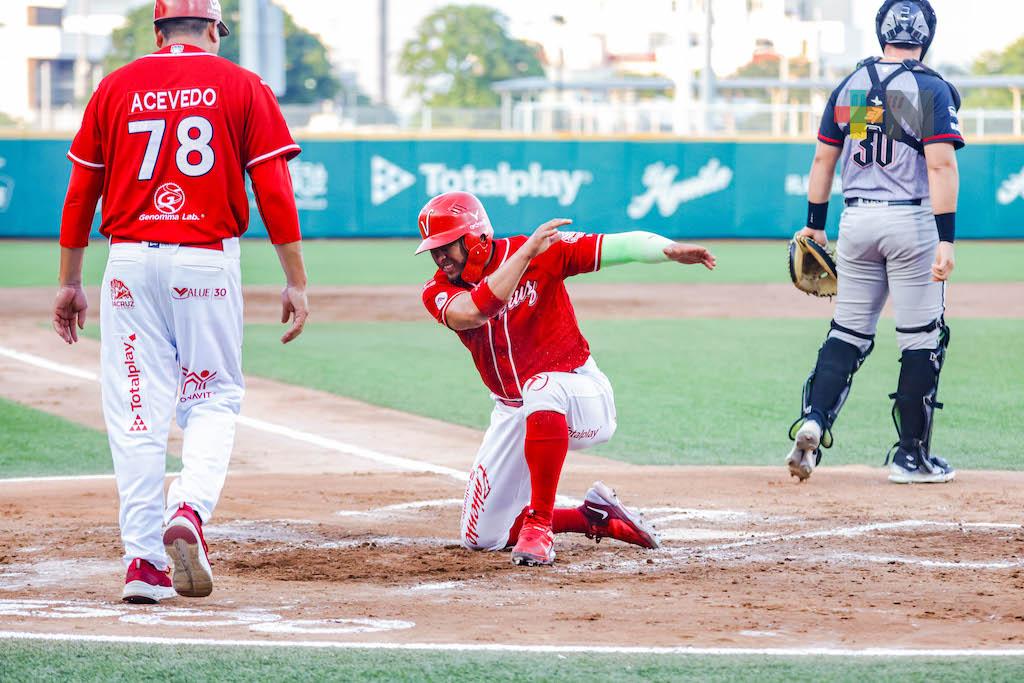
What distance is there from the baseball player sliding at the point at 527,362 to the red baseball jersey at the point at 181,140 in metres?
0.74

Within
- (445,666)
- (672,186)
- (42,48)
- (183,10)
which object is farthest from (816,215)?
(42,48)

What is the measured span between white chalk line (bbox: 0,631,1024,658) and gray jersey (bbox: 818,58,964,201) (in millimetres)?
3167

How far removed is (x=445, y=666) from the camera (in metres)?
3.62

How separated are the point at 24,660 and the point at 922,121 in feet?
14.4

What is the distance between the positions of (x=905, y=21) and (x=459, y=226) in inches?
105

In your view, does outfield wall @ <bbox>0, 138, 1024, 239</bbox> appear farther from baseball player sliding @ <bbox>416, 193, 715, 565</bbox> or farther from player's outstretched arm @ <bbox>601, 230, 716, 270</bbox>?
player's outstretched arm @ <bbox>601, 230, 716, 270</bbox>

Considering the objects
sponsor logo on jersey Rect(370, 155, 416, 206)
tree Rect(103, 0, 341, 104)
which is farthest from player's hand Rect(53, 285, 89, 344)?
tree Rect(103, 0, 341, 104)

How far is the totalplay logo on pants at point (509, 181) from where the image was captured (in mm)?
27984

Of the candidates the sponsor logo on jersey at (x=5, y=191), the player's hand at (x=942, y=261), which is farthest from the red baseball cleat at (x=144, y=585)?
the sponsor logo on jersey at (x=5, y=191)

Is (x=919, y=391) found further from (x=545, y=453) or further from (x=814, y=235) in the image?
(x=545, y=453)

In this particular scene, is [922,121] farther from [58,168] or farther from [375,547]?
[58,168]

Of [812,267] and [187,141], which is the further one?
[812,267]

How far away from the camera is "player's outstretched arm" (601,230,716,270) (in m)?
4.73

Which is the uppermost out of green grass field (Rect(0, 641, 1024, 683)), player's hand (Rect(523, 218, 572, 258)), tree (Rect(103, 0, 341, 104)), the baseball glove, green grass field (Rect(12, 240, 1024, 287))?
tree (Rect(103, 0, 341, 104))
